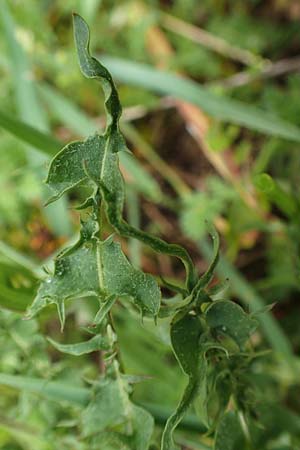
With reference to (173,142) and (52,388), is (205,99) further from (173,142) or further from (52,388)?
(52,388)

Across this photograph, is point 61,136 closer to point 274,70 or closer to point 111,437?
point 274,70

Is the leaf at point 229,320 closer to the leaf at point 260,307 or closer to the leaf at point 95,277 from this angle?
the leaf at point 95,277

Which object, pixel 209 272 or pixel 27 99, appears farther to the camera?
pixel 27 99

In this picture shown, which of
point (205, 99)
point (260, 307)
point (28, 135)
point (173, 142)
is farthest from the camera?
point (173, 142)

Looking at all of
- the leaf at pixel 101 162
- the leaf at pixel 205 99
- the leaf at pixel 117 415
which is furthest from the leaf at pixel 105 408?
the leaf at pixel 205 99

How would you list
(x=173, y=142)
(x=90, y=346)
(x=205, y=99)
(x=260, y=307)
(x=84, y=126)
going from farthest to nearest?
(x=173, y=142)
(x=84, y=126)
(x=205, y=99)
(x=260, y=307)
(x=90, y=346)

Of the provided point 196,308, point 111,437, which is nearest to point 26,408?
point 111,437

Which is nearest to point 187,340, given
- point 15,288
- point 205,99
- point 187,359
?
point 187,359

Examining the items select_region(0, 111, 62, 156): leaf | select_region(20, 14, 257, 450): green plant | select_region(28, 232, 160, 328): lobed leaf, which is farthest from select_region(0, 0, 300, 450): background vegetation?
select_region(28, 232, 160, 328): lobed leaf
